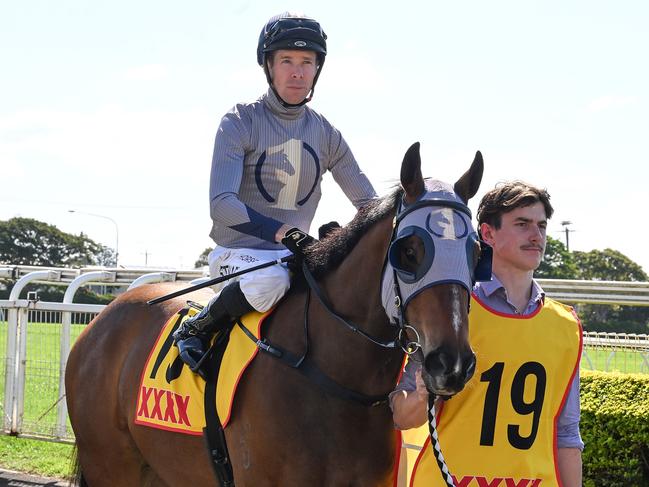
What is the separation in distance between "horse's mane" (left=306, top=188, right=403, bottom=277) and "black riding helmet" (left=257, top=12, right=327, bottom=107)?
0.78 meters

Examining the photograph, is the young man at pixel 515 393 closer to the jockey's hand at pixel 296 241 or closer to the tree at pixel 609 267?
the jockey's hand at pixel 296 241

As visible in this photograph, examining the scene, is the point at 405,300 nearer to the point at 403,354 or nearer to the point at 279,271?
the point at 403,354

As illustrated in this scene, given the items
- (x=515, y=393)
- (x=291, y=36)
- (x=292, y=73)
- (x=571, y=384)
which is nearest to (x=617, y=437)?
(x=571, y=384)

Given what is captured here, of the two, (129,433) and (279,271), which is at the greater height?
(279,271)

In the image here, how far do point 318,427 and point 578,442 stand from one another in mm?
898

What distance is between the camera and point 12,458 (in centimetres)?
768

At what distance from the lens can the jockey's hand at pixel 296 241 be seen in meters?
3.24

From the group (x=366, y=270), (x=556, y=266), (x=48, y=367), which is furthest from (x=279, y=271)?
(x=556, y=266)

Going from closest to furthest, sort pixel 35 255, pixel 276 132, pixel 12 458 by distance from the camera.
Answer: pixel 276 132 < pixel 12 458 < pixel 35 255

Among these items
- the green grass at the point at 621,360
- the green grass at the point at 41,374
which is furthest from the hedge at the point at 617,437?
the green grass at the point at 41,374

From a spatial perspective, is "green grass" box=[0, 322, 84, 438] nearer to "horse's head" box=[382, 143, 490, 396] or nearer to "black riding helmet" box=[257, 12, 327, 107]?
"black riding helmet" box=[257, 12, 327, 107]

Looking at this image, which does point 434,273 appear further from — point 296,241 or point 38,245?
point 38,245

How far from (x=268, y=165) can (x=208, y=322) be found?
0.74 meters

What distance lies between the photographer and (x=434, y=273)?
246 centimetres
